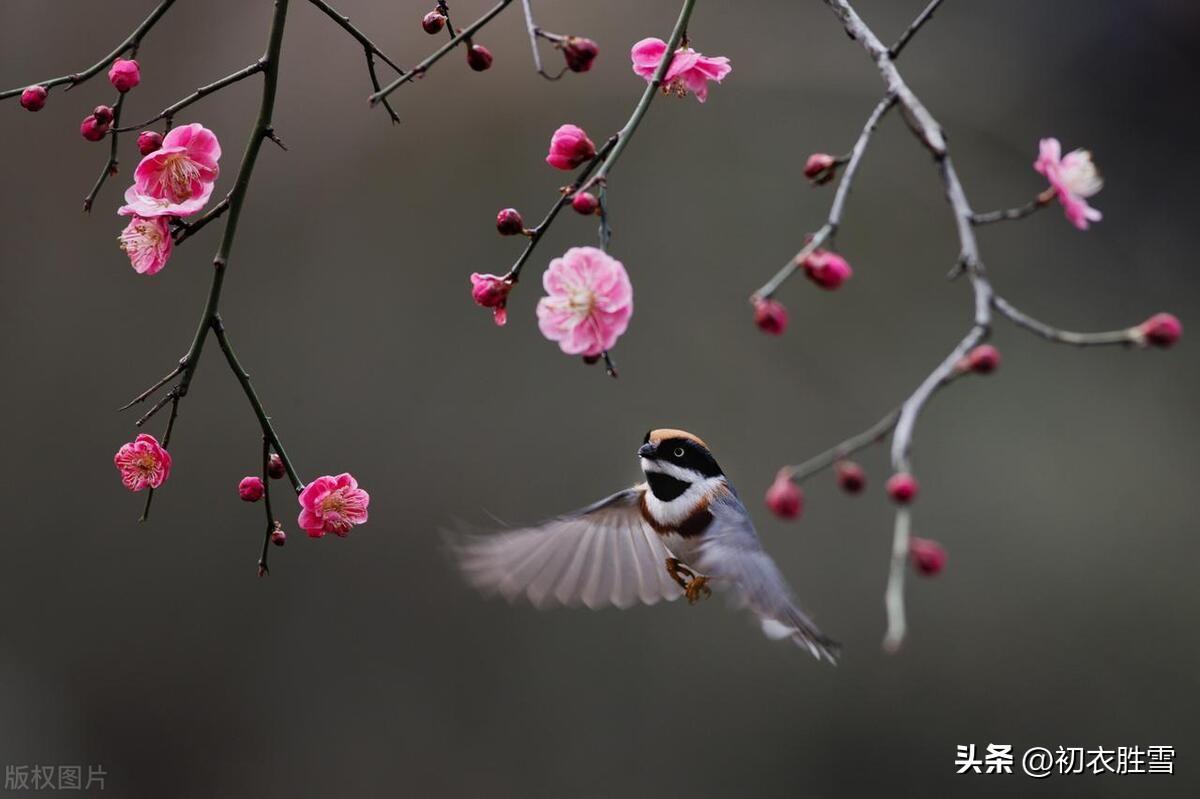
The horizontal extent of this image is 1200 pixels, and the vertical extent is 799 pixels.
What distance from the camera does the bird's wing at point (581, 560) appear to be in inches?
67.9

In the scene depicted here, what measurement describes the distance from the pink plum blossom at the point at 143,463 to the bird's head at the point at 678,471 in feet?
1.85

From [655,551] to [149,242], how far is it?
2.86ft

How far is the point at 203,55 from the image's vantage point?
4.31 meters

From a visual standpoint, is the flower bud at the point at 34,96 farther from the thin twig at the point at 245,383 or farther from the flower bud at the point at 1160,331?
the flower bud at the point at 1160,331

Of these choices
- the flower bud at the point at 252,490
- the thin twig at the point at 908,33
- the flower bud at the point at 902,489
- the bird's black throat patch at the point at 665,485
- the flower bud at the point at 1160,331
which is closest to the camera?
the flower bud at the point at 902,489

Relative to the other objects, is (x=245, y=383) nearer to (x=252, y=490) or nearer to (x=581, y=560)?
(x=252, y=490)

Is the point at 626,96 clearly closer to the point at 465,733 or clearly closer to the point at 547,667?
the point at 547,667

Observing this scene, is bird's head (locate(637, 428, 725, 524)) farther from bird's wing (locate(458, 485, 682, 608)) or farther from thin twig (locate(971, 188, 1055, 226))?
thin twig (locate(971, 188, 1055, 226))

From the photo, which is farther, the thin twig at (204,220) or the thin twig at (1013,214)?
the thin twig at (204,220)

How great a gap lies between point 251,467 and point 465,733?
3.88ft

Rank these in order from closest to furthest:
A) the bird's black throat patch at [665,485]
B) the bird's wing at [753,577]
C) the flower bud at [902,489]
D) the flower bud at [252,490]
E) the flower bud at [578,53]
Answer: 1. the flower bud at [902,489]
2. the flower bud at [578,53]
3. the bird's wing at [753,577]
4. the flower bud at [252,490]
5. the bird's black throat patch at [665,485]

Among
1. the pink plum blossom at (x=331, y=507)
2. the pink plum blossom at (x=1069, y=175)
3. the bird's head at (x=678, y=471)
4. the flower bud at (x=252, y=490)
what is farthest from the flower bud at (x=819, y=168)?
the flower bud at (x=252, y=490)

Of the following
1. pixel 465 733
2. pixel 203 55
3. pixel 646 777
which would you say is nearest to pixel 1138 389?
pixel 646 777

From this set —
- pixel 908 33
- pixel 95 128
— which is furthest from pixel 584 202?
pixel 95 128
